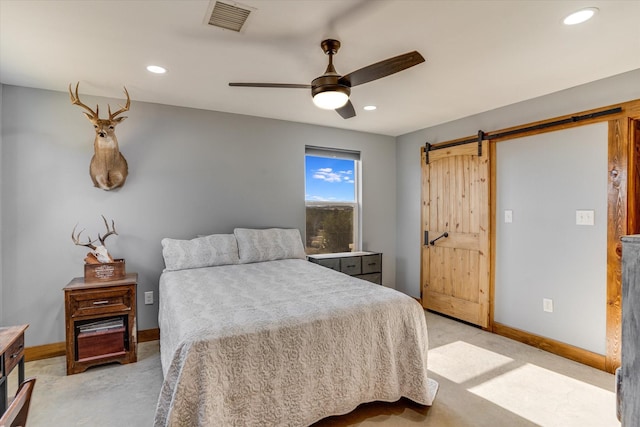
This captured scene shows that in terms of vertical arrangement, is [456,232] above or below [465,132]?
below

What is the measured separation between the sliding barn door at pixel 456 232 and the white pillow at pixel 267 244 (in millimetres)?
1835

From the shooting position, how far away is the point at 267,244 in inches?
141

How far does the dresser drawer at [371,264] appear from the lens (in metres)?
4.27

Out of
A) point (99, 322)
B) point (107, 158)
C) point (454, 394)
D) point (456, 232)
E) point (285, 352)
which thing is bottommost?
point (454, 394)

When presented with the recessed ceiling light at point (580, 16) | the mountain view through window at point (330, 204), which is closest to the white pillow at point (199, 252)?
the mountain view through window at point (330, 204)

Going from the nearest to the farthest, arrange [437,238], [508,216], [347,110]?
[347,110], [508,216], [437,238]

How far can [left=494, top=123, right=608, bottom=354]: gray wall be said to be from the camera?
2824 mm

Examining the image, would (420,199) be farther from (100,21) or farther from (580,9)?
(100,21)

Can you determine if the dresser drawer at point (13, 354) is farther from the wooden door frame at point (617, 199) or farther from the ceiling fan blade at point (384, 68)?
the wooden door frame at point (617, 199)

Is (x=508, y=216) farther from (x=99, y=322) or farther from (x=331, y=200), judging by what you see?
(x=99, y=322)

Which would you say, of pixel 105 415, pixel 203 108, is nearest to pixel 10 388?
pixel 105 415

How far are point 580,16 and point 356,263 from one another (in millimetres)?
3087

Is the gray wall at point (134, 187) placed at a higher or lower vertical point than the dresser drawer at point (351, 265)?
higher

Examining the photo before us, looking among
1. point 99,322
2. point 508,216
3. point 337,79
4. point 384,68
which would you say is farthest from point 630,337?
point 99,322
